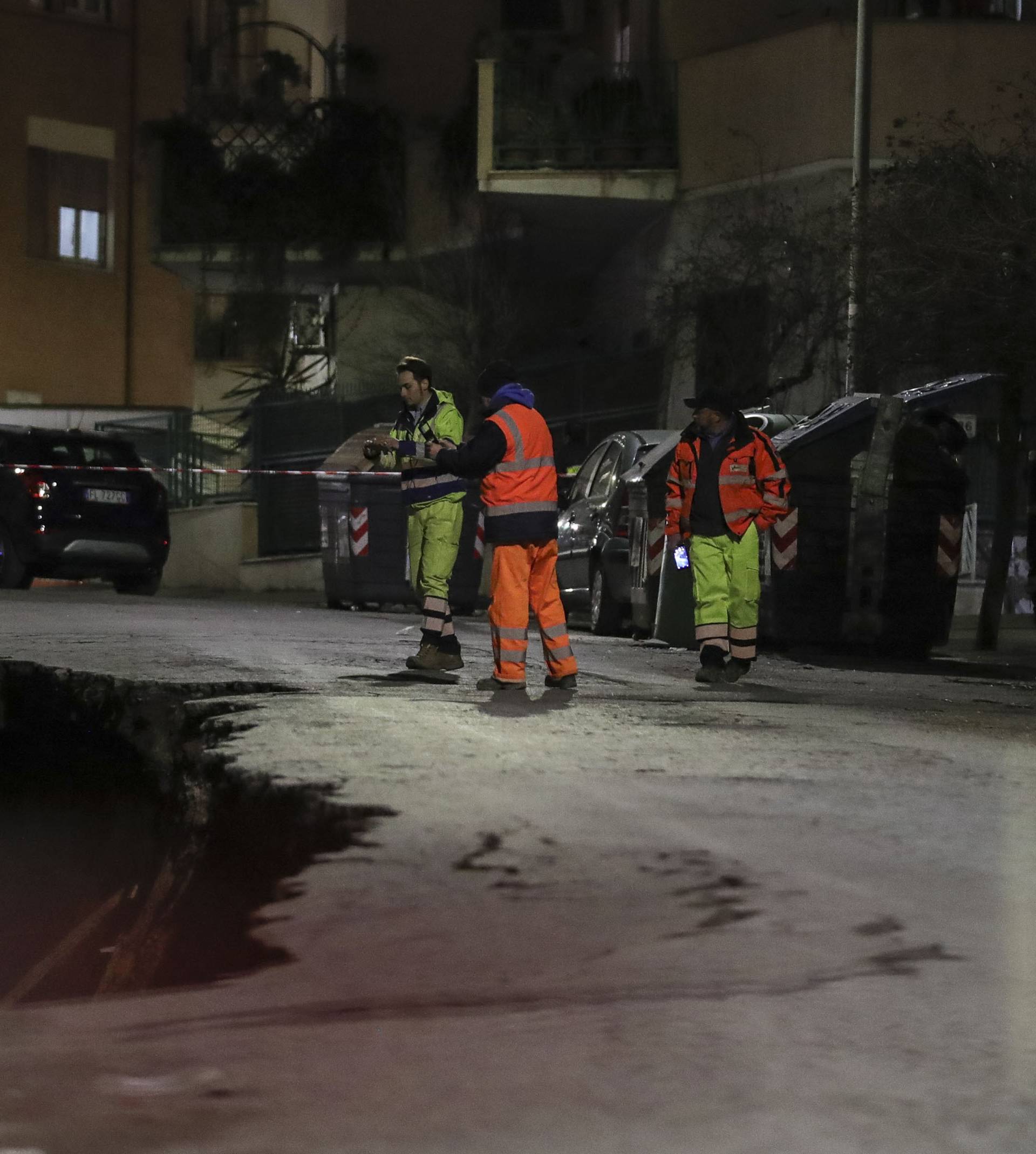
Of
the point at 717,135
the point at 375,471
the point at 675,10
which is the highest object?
the point at 675,10

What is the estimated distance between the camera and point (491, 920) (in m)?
5.02

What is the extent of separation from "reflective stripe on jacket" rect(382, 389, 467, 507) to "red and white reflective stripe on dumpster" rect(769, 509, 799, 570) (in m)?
3.40

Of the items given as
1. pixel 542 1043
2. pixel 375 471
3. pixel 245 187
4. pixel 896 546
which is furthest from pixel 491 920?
pixel 245 187

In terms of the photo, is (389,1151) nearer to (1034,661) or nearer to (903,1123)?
(903,1123)

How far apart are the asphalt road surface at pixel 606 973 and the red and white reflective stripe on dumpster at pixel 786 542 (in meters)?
5.48

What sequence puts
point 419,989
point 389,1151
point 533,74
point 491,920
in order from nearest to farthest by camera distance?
point 389,1151 → point 419,989 → point 491,920 → point 533,74

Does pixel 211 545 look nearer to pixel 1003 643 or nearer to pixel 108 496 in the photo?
pixel 108 496

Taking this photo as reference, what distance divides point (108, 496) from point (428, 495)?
34.5 feet

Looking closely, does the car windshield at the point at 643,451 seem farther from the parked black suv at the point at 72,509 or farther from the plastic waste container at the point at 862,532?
the parked black suv at the point at 72,509

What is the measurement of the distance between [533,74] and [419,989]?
2146 centimetres

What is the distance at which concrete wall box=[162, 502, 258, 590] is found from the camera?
28.4 metres

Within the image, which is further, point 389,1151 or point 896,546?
point 896,546

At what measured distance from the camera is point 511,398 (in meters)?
9.84

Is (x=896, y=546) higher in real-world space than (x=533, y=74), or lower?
lower
